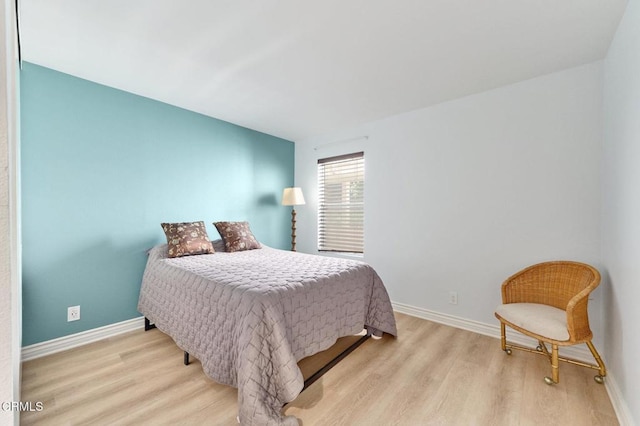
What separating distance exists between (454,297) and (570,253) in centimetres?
105

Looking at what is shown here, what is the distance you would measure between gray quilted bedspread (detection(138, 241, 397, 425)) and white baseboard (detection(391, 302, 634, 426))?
2.42 feet

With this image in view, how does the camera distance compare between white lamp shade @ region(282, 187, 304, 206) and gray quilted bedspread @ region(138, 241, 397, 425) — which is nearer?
gray quilted bedspread @ region(138, 241, 397, 425)

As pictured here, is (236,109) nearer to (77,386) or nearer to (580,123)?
(77,386)

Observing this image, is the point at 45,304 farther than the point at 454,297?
No

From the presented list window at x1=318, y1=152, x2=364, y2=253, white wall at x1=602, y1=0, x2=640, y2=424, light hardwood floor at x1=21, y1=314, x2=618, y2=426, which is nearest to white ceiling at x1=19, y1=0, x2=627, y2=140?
white wall at x1=602, y1=0, x2=640, y2=424

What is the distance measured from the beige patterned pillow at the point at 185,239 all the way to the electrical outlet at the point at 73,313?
2.82ft

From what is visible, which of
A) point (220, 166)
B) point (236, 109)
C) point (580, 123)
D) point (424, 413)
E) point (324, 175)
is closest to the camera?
point (424, 413)

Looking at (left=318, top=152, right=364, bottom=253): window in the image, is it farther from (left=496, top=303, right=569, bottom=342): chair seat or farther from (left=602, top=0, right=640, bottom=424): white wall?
(left=602, top=0, right=640, bottom=424): white wall

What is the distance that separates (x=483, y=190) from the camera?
267 centimetres

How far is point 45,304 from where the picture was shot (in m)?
2.24

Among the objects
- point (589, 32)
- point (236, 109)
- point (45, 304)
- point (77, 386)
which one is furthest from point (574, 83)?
point (45, 304)

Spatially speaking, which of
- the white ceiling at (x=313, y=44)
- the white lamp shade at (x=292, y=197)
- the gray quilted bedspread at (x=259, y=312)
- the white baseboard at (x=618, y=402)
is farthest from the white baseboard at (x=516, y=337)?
the white ceiling at (x=313, y=44)

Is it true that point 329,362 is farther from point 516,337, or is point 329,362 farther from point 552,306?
point 552,306

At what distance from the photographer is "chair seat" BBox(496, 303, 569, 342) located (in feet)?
5.98
